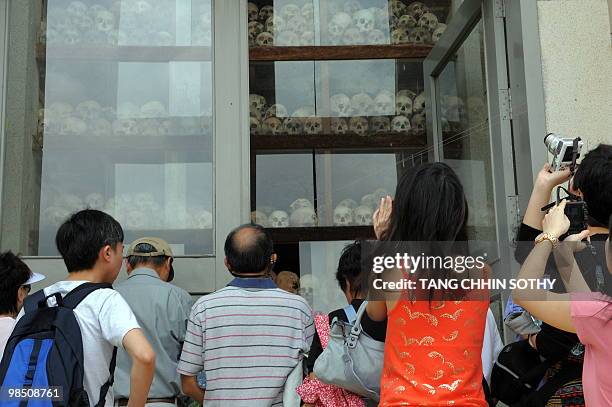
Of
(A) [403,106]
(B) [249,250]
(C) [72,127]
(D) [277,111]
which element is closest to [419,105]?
(A) [403,106]

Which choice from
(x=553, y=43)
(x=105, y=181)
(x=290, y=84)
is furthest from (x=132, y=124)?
(x=553, y=43)

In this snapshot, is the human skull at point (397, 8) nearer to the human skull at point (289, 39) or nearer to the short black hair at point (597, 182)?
the human skull at point (289, 39)

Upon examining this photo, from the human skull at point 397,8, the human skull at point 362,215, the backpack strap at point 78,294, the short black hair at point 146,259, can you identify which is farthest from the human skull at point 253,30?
the backpack strap at point 78,294

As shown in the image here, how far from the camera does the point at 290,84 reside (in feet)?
15.9

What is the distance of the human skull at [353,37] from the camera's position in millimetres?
4961

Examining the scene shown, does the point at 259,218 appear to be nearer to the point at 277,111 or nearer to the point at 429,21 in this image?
the point at 277,111

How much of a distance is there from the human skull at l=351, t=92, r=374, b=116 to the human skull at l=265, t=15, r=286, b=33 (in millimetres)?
512

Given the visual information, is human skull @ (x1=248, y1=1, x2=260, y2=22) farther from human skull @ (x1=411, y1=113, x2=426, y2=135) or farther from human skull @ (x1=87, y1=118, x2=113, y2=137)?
human skull @ (x1=411, y1=113, x2=426, y2=135)

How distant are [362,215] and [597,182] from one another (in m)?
2.25

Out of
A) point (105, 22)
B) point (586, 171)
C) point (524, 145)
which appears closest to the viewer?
point (586, 171)

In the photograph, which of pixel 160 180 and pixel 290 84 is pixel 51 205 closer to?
pixel 160 180

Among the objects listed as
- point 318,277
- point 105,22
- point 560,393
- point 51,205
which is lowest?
point 560,393

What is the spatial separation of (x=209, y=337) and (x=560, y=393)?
47.5 inches

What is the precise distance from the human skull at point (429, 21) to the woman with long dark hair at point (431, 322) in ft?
7.92
